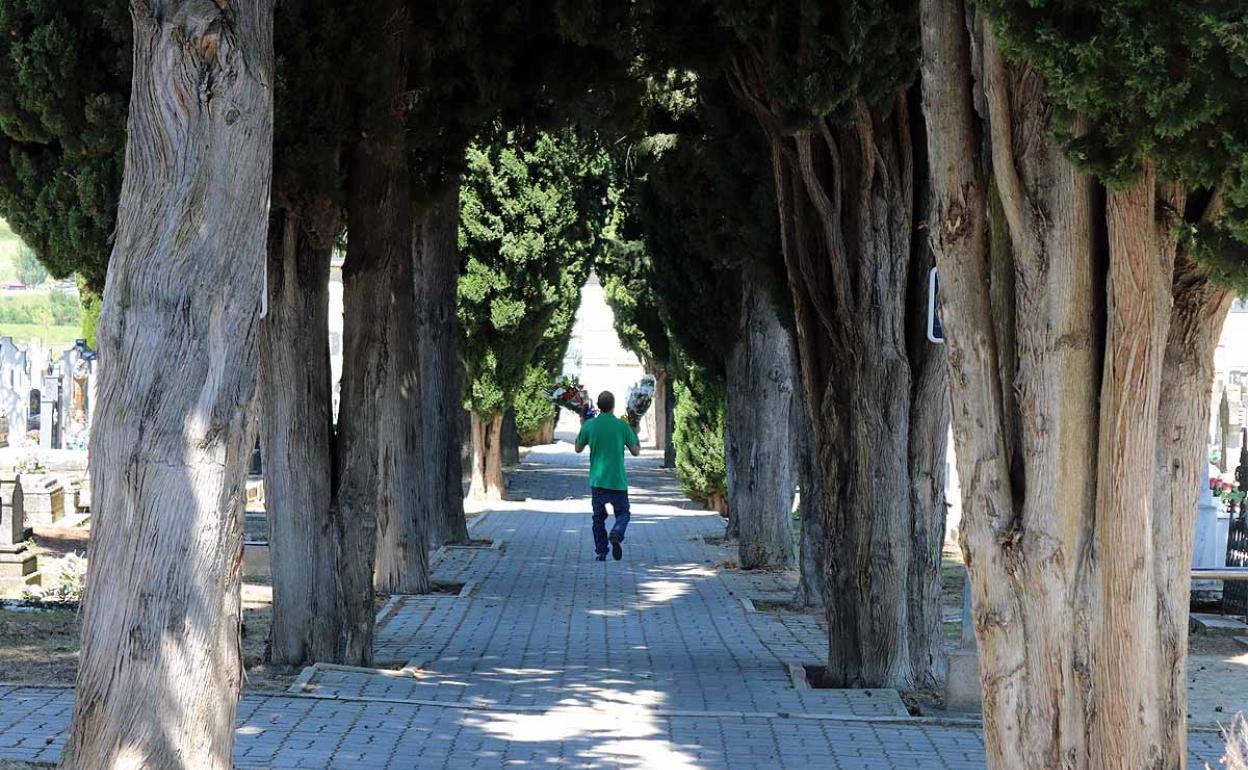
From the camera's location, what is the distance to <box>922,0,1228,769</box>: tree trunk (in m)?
4.05

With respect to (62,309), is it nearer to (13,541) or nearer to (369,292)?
(13,541)

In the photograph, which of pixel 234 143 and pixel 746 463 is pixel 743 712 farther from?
pixel 746 463

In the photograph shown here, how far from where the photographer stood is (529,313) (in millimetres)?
24125

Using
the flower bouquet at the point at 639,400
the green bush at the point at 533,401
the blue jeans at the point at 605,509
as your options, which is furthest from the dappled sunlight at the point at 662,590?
the flower bouquet at the point at 639,400

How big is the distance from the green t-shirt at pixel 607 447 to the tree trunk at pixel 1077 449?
12.4 m

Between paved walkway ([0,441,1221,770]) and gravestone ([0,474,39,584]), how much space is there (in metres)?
3.71

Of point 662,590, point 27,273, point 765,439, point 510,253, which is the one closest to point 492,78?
point 662,590

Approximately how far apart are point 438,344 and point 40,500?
5165 mm

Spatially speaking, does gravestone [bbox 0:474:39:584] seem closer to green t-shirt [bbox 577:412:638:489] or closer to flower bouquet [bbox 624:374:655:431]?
green t-shirt [bbox 577:412:638:489]

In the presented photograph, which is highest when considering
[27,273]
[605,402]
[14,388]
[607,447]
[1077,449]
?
[27,273]

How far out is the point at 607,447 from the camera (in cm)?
1692

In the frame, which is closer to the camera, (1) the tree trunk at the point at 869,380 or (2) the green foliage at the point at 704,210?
(1) the tree trunk at the point at 869,380

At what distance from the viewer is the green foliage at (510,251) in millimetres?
23547

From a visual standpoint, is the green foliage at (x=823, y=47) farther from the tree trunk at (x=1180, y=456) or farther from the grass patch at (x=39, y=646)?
the grass patch at (x=39, y=646)
